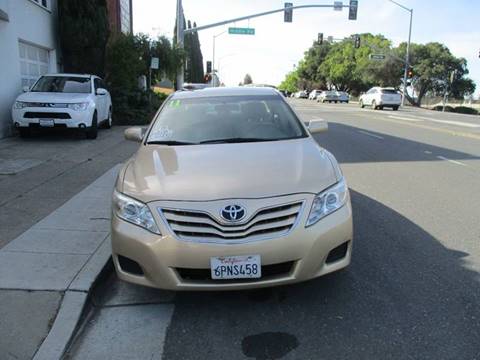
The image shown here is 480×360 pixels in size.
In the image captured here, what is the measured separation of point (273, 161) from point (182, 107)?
174 cm

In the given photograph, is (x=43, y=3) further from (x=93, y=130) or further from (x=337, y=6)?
(x=337, y=6)

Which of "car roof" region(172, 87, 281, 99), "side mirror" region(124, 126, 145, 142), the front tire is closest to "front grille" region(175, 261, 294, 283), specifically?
"side mirror" region(124, 126, 145, 142)

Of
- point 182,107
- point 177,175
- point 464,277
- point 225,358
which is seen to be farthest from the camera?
point 182,107

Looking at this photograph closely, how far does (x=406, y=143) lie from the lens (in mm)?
14109

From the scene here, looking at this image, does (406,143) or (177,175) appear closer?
(177,175)

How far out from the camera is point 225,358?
3.14 metres

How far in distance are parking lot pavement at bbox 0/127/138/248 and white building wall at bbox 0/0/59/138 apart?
97cm

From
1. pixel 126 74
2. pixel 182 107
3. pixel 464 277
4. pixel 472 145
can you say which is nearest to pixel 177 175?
pixel 182 107

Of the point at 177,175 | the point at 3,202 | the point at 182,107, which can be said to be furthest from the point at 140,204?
the point at 3,202

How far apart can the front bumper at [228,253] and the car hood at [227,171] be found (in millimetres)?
236

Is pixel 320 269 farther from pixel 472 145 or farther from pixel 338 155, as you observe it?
pixel 472 145

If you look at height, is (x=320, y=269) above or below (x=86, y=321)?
above

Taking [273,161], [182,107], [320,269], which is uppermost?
[182,107]

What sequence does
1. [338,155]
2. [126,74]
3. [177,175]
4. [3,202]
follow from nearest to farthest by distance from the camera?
[177,175] < [3,202] < [338,155] < [126,74]
